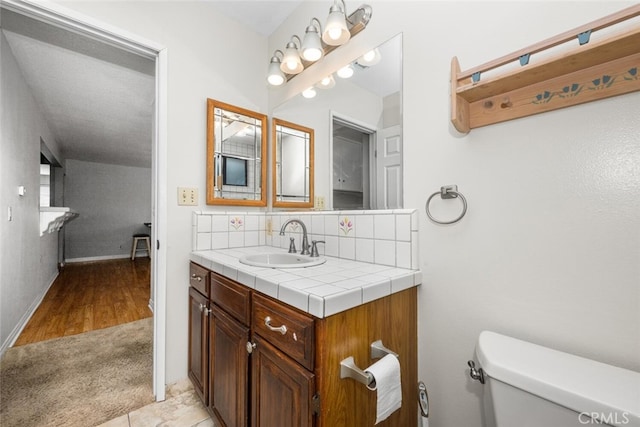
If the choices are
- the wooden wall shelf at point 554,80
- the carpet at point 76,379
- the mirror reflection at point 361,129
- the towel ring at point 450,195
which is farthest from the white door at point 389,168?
the carpet at point 76,379

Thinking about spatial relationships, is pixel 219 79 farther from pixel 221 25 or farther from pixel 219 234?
pixel 219 234

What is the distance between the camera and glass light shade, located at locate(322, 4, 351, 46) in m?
1.27

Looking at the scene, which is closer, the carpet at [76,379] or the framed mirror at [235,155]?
the carpet at [76,379]

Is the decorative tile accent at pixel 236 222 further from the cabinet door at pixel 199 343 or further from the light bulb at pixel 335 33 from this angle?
the light bulb at pixel 335 33

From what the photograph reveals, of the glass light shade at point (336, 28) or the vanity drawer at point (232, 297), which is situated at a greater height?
the glass light shade at point (336, 28)

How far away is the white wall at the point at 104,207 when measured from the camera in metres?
5.61

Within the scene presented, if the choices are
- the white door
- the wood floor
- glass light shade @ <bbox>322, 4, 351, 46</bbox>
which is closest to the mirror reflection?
the white door

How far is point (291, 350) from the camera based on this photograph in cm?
83

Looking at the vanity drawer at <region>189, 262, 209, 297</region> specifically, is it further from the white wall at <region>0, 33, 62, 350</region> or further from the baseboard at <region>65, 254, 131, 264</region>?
the baseboard at <region>65, 254, 131, 264</region>

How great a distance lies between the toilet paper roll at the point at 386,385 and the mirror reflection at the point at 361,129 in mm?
645

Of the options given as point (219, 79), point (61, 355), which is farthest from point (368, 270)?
point (61, 355)

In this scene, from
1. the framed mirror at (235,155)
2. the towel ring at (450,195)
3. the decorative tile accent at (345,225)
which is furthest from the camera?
the framed mirror at (235,155)

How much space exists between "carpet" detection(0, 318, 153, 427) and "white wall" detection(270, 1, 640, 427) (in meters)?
1.70

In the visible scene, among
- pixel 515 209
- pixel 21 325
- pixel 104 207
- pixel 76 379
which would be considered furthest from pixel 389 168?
pixel 104 207
